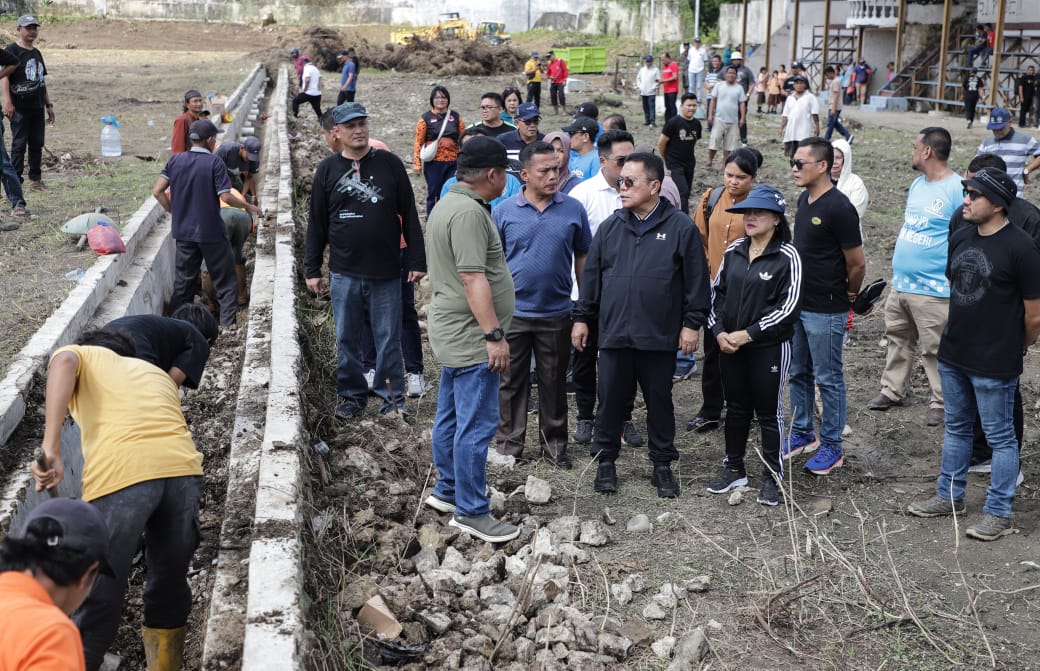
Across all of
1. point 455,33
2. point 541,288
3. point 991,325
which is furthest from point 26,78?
point 455,33

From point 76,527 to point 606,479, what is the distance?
3.41 m

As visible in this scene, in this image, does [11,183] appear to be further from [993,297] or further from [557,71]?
[557,71]

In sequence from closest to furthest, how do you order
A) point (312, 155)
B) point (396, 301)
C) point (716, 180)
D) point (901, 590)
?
point (901, 590) → point (396, 301) → point (716, 180) → point (312, 155)

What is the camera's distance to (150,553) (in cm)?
434

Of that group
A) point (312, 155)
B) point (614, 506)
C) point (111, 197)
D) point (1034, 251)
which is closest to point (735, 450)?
point (614, 506)

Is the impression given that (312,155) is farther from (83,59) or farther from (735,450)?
(83,59)

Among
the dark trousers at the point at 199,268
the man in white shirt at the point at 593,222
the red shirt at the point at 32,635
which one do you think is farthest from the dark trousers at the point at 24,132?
the red shirt at the point at 32,635

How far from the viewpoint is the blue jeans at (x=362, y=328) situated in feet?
21.0

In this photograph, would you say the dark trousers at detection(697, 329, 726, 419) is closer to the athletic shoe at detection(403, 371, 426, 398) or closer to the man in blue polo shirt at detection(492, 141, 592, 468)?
the man in blue polo shirt at detection(492, 141, 592, 468)

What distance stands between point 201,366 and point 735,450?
2.91 meters

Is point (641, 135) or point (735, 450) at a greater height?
point (641, 135)

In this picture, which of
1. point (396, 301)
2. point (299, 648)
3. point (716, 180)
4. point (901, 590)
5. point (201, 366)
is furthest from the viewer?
point (716, 180)

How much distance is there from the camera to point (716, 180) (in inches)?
594

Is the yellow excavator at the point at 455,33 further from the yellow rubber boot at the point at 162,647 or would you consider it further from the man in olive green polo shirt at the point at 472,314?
the yellow rubber boot at the point at 162,647
